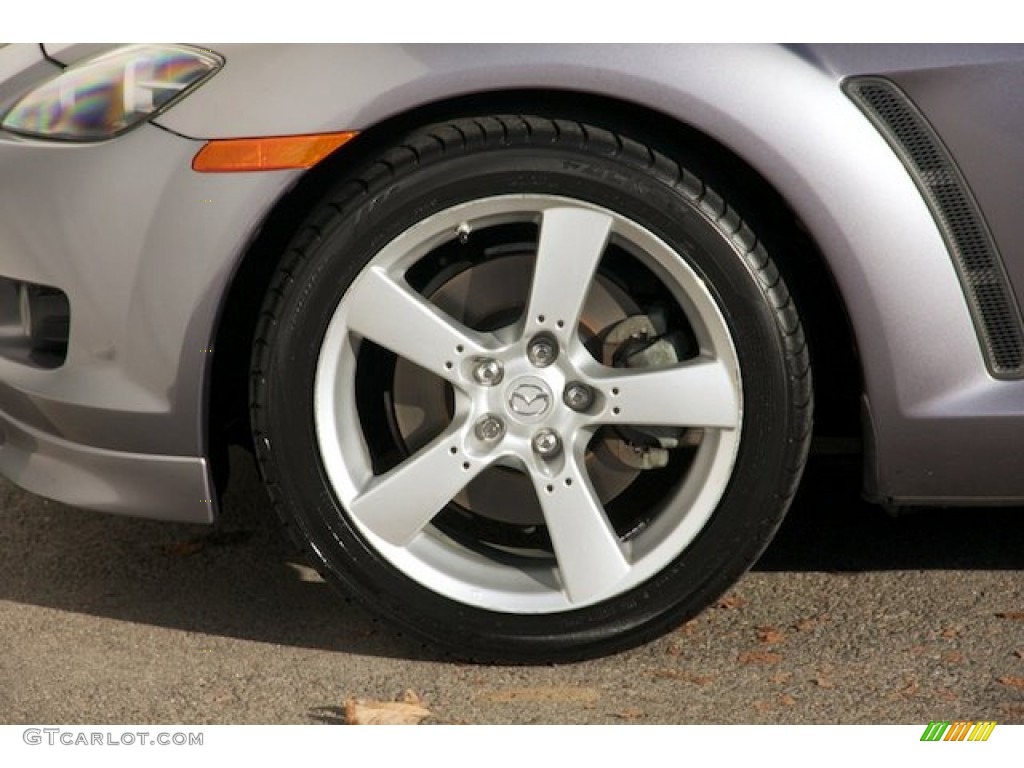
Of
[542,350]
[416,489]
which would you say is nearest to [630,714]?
[416,489]

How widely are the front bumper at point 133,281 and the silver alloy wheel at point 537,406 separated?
231 millimetres

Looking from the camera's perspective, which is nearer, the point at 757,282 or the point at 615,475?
the point at 757,282

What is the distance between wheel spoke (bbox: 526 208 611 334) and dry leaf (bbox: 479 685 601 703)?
0.64 metres

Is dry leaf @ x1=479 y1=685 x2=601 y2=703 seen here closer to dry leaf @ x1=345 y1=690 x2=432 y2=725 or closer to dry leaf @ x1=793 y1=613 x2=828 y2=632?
dry leaf @ x1=345 y1=690 x2=432 y2=725

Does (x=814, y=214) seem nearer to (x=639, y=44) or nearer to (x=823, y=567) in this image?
(x=639, y=44)

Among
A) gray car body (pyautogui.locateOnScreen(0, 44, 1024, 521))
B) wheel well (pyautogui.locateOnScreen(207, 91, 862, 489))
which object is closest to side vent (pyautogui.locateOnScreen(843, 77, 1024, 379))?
gray car body (pyautogui.locateOnScreen(0, 44, 1024, 521))

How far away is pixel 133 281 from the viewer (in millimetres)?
3020

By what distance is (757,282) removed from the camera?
3002 millimetres

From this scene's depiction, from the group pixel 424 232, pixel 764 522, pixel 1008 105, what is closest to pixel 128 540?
pixel 424 232

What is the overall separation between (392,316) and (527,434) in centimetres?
32

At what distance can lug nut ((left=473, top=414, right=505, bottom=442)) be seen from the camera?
3125mm

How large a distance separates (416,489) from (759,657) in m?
0.71

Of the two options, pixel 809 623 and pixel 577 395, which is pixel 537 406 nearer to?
pixel 577 395
